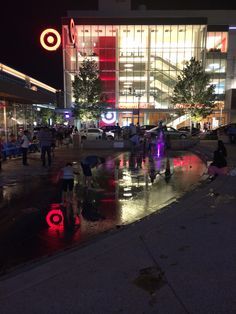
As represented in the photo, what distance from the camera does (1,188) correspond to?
34.0 feet

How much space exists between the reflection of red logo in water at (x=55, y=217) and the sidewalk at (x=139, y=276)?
1674 millimetres

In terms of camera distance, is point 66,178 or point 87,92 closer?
point 66,178

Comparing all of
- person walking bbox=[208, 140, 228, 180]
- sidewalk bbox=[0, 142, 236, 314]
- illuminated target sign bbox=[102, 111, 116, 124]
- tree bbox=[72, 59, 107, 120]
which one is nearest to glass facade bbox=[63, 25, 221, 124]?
illuminated target sign bbox=[102, 111, 116, 124]

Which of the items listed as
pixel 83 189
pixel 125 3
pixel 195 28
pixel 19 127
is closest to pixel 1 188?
pixel 83 189

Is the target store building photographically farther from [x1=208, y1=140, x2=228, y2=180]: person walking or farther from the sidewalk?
the sidewalk

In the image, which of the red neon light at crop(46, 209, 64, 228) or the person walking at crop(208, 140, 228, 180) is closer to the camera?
the red neon light at crop(46, 209, 64, 228)

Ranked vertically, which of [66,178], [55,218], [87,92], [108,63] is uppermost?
[108,63]

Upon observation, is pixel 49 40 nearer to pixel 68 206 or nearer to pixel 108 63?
pixel 68 206

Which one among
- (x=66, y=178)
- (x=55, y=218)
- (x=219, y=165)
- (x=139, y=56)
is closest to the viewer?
(x=55, y=218)

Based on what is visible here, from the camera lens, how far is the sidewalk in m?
3.47

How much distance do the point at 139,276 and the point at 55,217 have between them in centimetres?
364

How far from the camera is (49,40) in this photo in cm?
2023

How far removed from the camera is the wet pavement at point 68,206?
582cm

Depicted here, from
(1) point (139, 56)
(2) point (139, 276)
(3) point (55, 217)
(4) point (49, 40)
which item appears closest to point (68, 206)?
(3) point (55, 217)
